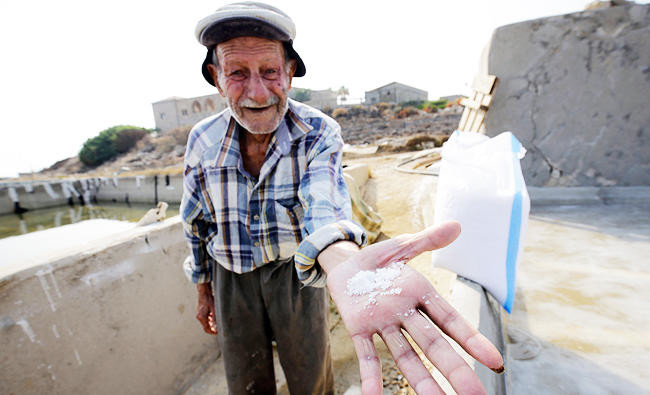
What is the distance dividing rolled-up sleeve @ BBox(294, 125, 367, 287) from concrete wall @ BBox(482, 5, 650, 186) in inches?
124

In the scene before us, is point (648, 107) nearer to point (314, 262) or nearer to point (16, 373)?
point (314, 262)

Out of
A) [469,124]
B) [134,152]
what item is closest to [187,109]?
[134,152]

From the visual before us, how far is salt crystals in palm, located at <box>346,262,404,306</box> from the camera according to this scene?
0.79 metres

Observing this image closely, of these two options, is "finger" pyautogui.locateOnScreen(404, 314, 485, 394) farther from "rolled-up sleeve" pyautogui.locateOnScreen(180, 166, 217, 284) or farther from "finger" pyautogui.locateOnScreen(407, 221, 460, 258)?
"rolled-up sleeve" pyautogui.locateOnScreen(180, 166, 217, 284)

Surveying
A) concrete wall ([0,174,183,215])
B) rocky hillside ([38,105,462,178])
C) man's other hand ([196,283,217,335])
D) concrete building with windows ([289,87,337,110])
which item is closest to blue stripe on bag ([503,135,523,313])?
man's other hand ([196,283,217,335])

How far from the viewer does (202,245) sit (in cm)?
153

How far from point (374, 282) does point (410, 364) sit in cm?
22

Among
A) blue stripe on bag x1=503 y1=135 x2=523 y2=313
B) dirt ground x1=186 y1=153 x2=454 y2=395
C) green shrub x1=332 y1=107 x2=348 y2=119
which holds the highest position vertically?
green shrub x1=332 y1=107 x2=348 y2=119

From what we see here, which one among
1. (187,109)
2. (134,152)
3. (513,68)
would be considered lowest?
(134,152)

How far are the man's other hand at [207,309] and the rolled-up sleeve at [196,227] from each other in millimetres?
100

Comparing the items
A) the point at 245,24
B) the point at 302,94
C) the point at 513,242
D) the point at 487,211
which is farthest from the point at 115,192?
the point at 302,94

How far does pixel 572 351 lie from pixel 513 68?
10.6 feet

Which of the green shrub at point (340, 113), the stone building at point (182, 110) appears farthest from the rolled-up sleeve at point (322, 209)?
the stone building at point (182, 110)

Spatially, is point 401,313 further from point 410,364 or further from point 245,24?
point 245,24
